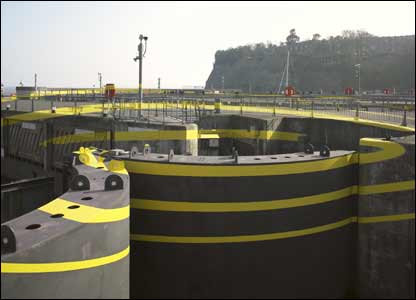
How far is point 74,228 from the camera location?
15.8 feet

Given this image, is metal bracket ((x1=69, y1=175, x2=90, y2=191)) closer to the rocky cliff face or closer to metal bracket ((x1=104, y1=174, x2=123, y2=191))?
metal bracket ((x1=104, y1=174, x2=123, y2=191))

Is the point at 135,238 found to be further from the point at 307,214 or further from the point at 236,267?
the point at 307,214

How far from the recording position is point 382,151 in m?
9.08

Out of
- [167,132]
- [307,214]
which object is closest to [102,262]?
[307,214]

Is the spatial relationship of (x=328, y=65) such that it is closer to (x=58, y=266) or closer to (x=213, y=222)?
(x=213, y=222)

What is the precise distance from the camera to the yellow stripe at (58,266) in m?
4.09

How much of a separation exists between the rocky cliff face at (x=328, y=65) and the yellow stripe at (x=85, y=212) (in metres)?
103

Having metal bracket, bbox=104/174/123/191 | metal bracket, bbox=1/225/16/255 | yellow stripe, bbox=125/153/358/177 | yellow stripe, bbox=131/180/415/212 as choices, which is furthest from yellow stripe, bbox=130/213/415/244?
metal bracket, bbox=1/225/16/255

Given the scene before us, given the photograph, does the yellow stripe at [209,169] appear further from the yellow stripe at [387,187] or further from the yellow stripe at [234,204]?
the yellow stripe at [387,187]

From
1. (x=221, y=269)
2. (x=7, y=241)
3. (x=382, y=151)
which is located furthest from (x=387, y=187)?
(x=7, y=241)

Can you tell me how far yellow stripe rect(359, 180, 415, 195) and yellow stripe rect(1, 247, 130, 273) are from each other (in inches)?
235

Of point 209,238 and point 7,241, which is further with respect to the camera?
point 209,238

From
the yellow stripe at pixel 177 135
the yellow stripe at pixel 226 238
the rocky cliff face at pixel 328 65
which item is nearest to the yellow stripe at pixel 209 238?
the yellow stripe at pixel 226 238

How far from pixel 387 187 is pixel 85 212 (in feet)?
21.3
